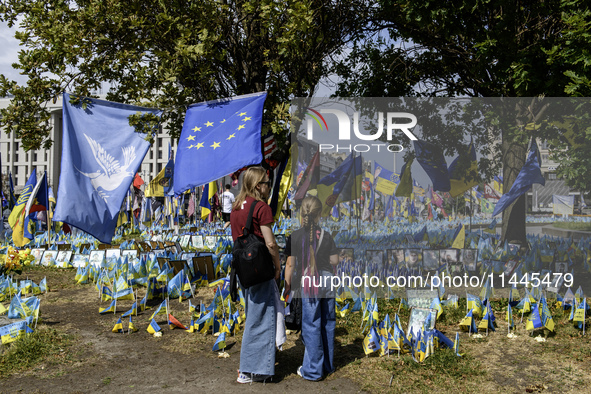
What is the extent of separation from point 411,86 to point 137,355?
848 cm

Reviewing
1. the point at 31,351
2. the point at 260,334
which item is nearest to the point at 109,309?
the point at 31,351

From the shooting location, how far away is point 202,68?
7652 mm

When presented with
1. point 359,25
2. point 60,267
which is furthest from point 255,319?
point 60,267

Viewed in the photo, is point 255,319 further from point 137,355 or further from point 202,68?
point 202,68

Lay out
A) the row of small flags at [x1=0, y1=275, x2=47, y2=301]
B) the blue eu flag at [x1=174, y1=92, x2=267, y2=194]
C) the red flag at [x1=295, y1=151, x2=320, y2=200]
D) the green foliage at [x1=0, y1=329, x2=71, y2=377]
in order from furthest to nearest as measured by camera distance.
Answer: the row of small flags at [x1=0, y1=275, x2=47, y2=301]
the red flag at [x1=295, y1=151, x2=320, y2=200]
the blue eu flag at [x1=174, y1=92, x2=267, y2=194]
the green foliage at [x1=0, y1=329, x2=71, y2=377]

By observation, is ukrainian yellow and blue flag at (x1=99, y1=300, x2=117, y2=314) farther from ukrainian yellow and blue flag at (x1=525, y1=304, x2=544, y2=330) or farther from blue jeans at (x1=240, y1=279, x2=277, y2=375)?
ukrainian yellow and blue flag at (x1=525, y1=304, x2=544, y2=330)

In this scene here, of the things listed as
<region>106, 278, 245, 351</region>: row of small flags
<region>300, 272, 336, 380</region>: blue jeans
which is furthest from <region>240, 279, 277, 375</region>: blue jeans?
<region>106, 278, 245, 351</region>: row of small flags

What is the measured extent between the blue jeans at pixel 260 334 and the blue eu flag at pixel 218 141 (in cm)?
196

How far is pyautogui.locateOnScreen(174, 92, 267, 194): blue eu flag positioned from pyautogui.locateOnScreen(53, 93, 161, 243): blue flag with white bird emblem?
22.6 inches

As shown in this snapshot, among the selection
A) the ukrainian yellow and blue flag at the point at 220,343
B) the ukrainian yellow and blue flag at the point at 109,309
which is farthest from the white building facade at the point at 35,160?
the ukrainian yellow and blue flag at the point at 220,343

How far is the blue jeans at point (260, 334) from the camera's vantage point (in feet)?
13.8

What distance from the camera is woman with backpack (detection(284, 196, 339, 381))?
14.0ft

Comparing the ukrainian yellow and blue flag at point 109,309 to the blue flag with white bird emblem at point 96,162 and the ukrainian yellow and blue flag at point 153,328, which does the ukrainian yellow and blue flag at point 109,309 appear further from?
the blue flag with white bird emblem at point 96,162

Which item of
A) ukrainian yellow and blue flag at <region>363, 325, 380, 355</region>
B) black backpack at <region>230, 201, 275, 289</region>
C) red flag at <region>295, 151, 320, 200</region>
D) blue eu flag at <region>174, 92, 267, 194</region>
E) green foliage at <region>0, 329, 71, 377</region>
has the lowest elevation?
green foliage at <region>0, 329, 71, 377</region>
